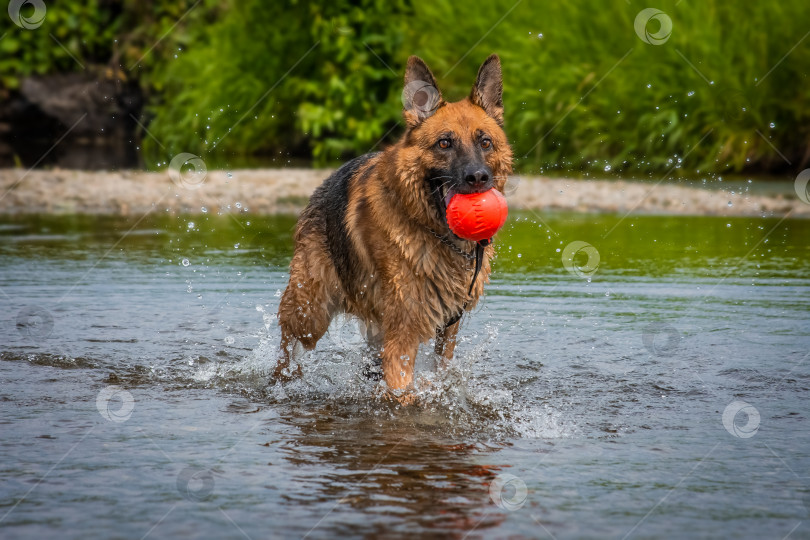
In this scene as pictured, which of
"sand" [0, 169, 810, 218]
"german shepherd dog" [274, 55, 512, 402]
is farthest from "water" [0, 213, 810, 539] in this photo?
"sand" [0, 169, 810, 218]

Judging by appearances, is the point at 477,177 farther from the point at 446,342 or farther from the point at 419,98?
the point at 446,342

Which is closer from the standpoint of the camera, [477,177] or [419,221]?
[477,177]

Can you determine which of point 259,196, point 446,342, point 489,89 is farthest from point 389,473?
point 259,196

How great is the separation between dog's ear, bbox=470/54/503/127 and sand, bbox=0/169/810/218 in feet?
21.2

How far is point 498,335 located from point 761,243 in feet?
15.1

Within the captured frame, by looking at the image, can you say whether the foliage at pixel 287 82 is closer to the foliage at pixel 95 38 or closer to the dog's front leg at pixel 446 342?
the foliage at pixel 95 38

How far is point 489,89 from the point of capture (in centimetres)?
555

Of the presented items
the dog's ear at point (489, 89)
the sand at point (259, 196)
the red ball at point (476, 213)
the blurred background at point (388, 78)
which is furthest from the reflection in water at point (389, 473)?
the blurred background at point (388, 78)

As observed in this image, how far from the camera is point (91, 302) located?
765cm

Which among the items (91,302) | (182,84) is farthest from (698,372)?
(182,84)

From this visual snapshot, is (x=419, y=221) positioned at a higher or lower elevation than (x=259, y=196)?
lower

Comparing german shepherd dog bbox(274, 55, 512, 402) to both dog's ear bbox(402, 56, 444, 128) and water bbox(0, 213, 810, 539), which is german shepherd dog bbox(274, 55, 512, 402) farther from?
water bbox(0, 213, 810, 539)

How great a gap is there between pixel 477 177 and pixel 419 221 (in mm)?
498

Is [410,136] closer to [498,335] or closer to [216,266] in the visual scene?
[498,335]
